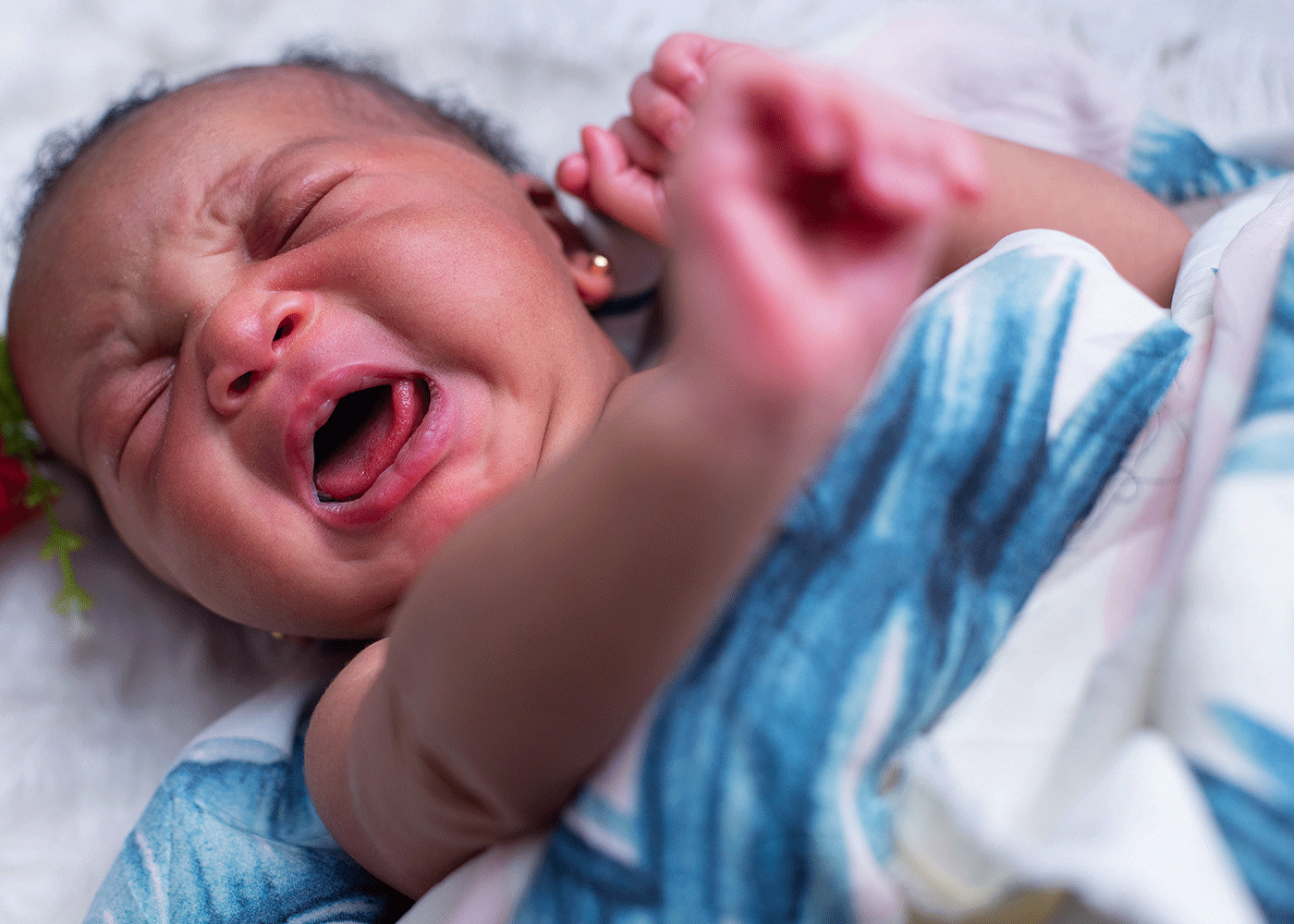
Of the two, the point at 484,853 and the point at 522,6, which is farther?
the point at 522,6

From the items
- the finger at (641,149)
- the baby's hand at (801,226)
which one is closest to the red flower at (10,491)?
the finger at (641,149)

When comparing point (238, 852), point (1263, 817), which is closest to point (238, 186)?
point (238, 852)

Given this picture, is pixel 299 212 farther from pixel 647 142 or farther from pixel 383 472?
pixel 647 142

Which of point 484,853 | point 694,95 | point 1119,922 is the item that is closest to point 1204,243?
point 694,95

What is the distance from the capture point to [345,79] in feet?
3.03

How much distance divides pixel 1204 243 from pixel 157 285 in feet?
2.69

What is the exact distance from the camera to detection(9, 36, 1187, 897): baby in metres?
0.33

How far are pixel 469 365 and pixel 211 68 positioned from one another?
73 centimetres

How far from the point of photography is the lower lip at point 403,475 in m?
0.67

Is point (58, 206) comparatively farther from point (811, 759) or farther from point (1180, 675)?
point (1180, 675)

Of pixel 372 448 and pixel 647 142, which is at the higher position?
pixel 647 142

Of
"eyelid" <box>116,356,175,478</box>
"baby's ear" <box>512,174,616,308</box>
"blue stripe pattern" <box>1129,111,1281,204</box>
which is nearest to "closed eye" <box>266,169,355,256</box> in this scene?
"eyelid" <box>116,356,175,478</box>

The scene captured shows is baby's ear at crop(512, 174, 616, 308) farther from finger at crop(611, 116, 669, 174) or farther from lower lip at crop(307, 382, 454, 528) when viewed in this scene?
lower lip at crop(307, 382, 454, 528)

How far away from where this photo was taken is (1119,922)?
1.32 ft
